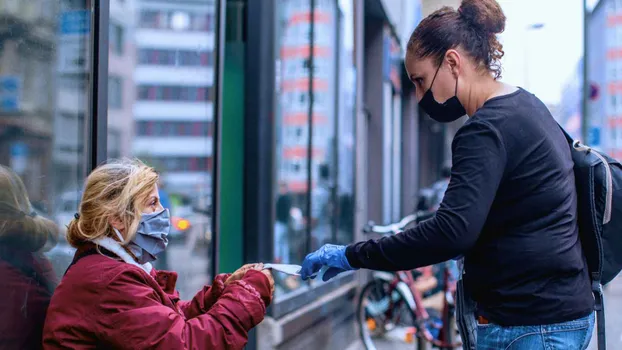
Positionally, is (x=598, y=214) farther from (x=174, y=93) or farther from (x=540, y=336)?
(x=174, y=93)

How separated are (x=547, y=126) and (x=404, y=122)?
38.8 ft

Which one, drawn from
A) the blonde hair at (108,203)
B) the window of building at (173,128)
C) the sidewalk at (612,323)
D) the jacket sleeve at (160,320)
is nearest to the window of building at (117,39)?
the window of building at (173,128)

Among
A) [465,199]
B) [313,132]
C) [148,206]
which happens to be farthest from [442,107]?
[313,132]

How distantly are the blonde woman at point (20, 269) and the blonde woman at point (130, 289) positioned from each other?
0.22 meters

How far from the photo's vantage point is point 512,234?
2084 millimetres

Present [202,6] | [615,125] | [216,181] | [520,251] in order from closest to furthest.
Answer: [520,251], [216,181], [202,6], [615,125]

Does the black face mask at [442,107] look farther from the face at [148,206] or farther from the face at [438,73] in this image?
the face at [148,206]

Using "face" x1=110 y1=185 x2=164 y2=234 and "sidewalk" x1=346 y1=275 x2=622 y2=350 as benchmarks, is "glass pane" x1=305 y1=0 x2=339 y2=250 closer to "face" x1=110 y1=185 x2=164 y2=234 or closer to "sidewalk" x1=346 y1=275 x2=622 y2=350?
"sidewalk" x1=346 y1=275 x2=622 y2=350

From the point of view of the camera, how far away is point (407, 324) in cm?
721

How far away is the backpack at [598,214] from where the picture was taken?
7.22 feet

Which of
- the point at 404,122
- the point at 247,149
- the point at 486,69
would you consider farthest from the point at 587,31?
the point at 486,69

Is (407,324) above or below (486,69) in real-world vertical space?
below

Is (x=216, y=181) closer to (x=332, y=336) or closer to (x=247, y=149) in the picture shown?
(x=247, y=149)

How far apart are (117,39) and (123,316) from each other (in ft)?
7.94
